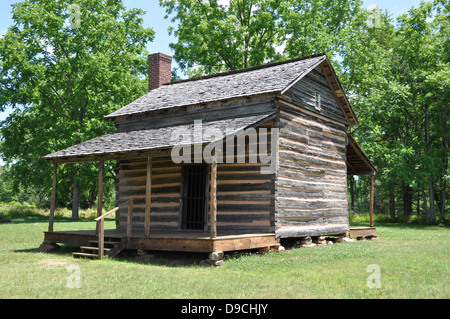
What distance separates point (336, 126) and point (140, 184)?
8061 mm

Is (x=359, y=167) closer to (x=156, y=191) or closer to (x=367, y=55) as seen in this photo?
(x=156, y=191)

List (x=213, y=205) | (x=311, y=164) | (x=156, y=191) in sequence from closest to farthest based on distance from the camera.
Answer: (x=213, y=205) < (x=156, y=191) < (x=311, y=164)

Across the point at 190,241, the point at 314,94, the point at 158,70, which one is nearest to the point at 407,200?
the point at 314,94

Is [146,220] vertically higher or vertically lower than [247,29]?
lower

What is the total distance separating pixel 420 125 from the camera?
34812 mm

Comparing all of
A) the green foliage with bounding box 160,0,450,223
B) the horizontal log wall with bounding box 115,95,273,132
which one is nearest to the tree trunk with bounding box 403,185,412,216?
the green foliage with bounding box 160,0,450,223

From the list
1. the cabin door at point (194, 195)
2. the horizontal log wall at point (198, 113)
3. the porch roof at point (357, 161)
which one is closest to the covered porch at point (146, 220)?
the cabin door at point (194, 195)

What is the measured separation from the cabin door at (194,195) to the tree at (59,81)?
639 inches

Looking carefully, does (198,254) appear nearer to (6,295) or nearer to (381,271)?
(381,271)

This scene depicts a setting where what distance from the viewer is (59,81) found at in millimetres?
31609

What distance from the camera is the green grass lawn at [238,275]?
7289 millimetres

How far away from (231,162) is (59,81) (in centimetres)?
2246

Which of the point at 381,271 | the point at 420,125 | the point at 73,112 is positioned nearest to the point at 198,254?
the point at 381,271
